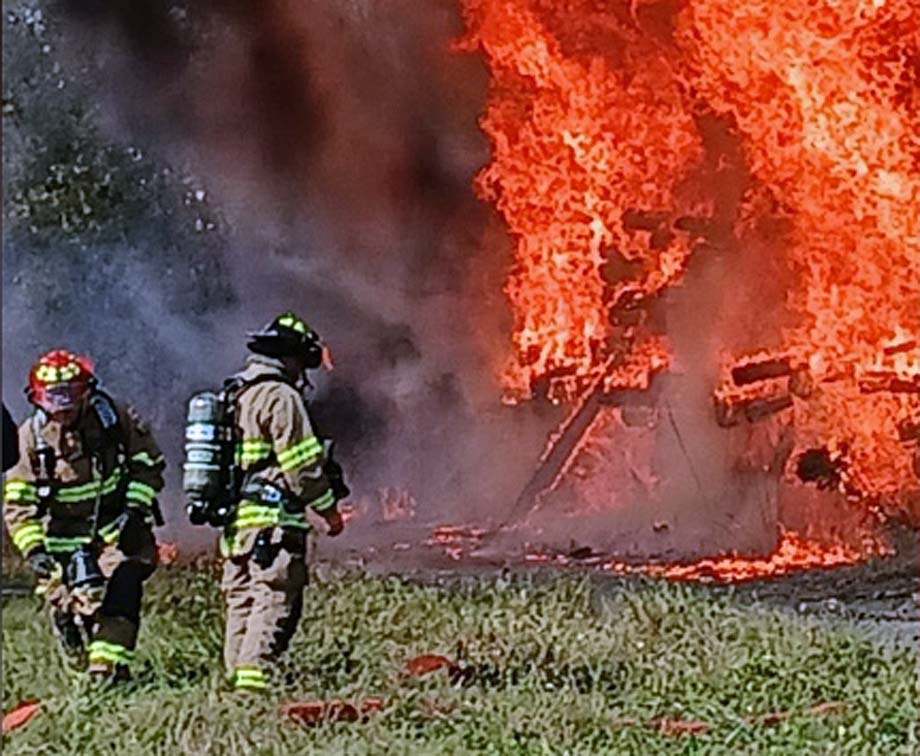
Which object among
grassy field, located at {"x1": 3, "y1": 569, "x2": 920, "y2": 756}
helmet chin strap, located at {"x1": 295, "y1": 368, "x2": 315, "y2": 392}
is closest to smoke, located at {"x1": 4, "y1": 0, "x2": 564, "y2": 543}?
helmet chin strap, located at {"x1": 295, "y1": 368, "x2": 315, "y2": 392}

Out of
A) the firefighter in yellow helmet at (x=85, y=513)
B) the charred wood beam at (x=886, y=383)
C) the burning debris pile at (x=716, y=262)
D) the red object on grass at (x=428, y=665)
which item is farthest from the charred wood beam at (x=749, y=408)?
the firefighter in yellow helmet at (x=85, y=513)

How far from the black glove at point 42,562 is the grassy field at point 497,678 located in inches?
1.9

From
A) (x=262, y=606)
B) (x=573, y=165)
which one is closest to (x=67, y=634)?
(x=262, y=606)

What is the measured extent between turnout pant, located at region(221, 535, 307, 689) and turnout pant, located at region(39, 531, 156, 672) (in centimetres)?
13

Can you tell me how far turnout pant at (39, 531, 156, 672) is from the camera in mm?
2094

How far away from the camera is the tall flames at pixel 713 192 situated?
81.8 inches

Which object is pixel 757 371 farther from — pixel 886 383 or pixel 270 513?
pixel 270 513

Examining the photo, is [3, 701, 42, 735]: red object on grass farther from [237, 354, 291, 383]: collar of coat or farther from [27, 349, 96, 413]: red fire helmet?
[237, 354, 291, 383]: collar of coat

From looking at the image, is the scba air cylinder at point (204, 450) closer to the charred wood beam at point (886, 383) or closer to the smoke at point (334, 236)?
the smoke at point (334, 236)

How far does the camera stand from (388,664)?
2066mm

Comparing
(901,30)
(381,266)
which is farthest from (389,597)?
(901,30)

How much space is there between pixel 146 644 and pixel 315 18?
921mm

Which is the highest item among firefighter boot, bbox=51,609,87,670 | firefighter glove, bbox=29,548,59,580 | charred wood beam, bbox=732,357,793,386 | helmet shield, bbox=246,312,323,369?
helmet shield, bbox=246,312,323,369

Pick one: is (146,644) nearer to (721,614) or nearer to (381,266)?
(381,266)
